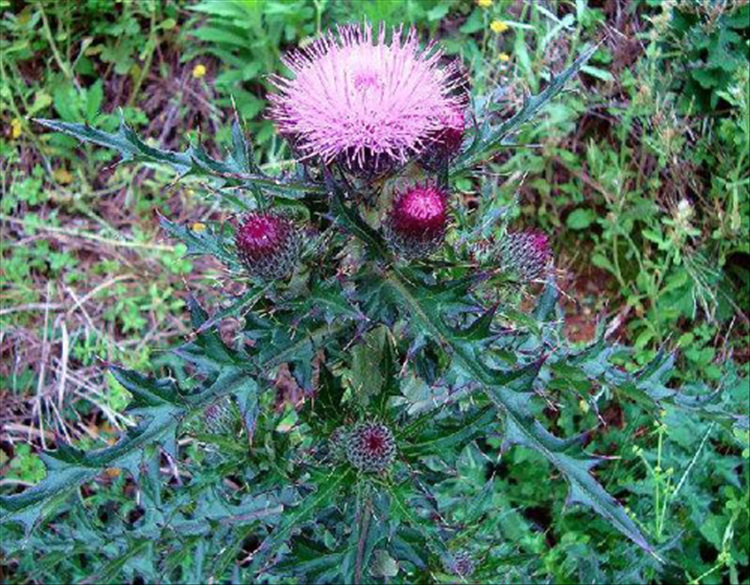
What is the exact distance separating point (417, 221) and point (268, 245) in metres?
0.35

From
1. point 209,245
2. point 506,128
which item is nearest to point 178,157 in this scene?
point 209,245

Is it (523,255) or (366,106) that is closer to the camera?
(366,106)

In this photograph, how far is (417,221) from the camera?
219 centimetres

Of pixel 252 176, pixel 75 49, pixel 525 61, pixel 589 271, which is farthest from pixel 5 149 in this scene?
pixel 252 176

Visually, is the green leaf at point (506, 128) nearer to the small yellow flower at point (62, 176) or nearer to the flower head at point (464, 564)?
the flower head at point (464, 564)

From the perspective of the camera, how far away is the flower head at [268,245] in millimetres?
2266

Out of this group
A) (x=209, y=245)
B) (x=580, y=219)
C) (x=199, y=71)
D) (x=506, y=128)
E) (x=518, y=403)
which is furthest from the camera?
Result: (x=199, y=71)

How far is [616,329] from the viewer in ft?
14.2

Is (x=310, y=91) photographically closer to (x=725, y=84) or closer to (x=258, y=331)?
(x=258, y=331)

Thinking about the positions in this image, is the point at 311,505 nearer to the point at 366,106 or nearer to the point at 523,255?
the point at 523,255

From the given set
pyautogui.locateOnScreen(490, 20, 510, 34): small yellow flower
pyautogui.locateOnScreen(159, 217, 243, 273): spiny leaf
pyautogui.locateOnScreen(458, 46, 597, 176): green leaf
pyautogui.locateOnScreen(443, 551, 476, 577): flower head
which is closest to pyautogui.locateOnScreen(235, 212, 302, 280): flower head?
pyautogui.locateOnScreen(159, 217, 243, 273): spiny leaf

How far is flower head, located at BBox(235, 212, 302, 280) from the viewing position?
7.43ft

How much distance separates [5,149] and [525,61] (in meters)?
2.63

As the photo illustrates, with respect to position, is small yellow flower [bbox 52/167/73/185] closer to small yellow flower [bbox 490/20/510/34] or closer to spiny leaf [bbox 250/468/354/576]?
small yellow flower [bbox 490/20/510/34]
